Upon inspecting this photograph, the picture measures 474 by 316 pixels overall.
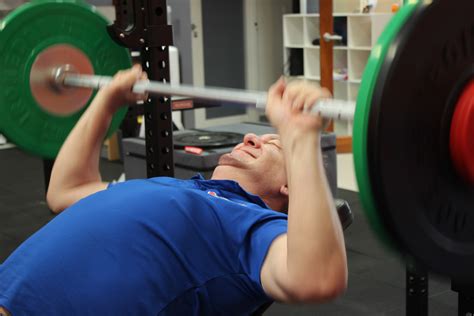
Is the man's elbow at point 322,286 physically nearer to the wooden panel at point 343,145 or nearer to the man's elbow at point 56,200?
the man's elbow at point 56,200

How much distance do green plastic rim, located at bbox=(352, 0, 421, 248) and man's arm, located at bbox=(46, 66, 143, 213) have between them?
99cm

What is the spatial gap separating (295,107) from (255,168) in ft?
1.81

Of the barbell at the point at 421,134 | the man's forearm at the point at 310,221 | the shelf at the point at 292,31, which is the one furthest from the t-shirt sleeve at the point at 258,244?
the shelf at the point at 292,31

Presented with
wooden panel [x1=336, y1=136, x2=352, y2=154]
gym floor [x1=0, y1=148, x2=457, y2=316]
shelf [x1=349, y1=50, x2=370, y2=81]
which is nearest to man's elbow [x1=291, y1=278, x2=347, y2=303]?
gym floor [x1=0, y1=148, x2=457, y2=316]

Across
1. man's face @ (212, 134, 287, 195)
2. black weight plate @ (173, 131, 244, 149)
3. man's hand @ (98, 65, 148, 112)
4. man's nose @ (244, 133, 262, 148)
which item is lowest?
black weight plate @ (173, 131, 244, 149)

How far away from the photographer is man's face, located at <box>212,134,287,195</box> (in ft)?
5.97

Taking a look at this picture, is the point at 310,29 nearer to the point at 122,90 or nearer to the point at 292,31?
the point at 292,31

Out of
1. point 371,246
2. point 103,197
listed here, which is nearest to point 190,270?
point 103,197

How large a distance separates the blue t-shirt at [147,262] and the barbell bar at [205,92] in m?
0.24

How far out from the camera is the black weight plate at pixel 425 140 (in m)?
1.05

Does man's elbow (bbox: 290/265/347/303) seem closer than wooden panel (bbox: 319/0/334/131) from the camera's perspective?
Yes

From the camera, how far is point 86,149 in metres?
1.93

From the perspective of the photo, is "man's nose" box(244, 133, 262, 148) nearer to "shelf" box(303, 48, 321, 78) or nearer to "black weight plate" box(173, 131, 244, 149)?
"black weight plate" box(173, 131, 244, 149)

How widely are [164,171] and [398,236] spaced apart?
4.14 feet
